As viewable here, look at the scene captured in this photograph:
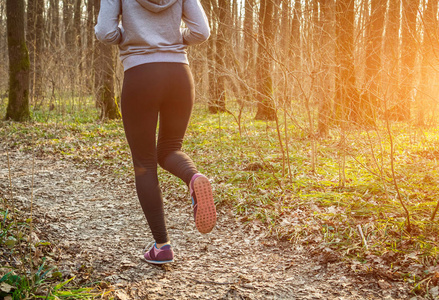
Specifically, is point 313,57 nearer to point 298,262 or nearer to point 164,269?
point 298,262

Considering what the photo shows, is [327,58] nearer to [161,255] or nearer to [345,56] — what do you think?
[345,56]

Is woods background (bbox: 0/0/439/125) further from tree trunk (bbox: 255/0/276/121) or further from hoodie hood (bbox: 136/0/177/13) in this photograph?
hoodie hood (bbox: 136/0/177/13)

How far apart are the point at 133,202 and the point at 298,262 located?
2.53 metres

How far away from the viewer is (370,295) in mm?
2318

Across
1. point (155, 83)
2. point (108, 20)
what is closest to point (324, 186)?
point (155, 83)

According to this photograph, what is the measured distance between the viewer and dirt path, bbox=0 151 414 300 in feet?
7.80

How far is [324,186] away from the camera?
4.53 meters

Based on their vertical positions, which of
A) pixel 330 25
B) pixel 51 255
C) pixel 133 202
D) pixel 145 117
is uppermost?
pixel 330 25

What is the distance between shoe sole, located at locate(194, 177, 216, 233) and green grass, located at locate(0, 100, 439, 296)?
125 centimetres

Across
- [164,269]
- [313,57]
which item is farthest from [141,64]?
[313,57]

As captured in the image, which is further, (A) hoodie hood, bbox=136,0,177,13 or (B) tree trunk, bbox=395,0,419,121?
(B) tree trunk, bbox=395,0,419,121

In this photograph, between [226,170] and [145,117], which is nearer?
[145,117]

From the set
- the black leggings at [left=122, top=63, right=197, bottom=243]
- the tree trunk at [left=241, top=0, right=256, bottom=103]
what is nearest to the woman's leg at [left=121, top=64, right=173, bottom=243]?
the black leggings at [left=122, top=63, right=197, bottom=243]

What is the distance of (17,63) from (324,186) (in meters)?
9.11
